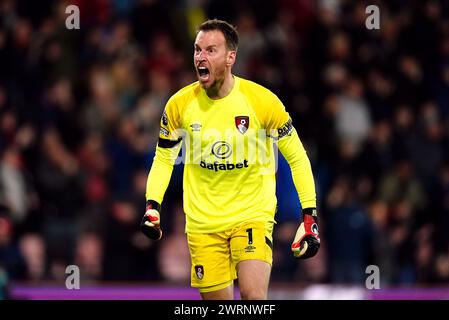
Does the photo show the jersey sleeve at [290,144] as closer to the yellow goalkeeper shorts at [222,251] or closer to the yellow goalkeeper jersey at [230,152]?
the yellow goalkeeper jersey at [230,152]

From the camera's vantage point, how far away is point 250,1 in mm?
16062

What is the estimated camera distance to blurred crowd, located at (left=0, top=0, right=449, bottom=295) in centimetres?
1323

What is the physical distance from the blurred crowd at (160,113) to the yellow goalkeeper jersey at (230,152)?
4180 millimetres

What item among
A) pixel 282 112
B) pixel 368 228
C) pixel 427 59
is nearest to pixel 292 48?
pixel 427 59

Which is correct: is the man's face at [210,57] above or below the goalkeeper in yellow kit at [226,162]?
above

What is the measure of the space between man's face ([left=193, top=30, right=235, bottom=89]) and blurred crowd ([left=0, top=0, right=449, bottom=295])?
444 cm

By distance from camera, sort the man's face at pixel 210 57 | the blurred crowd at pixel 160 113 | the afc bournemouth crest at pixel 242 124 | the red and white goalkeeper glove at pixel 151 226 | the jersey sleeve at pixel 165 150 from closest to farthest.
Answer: the red and white goalkeeper glove at pixel 151 226
the man's face at pixel 210 57
the afc bournemouth crest at pixel 242 124
the jersey sleeve at pixel 165 150
the blurred crowd at pixel 160 113

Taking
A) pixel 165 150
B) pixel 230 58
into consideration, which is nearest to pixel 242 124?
pixel 230 58

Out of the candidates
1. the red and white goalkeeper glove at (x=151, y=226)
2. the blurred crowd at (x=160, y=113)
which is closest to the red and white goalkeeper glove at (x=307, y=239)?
the red and white goalkeeper glove at (x=151, y=226)

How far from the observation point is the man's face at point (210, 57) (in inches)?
320

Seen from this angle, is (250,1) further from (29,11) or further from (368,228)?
(368,228)

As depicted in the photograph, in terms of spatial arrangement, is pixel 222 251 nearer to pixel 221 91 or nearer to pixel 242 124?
pixel 242 124

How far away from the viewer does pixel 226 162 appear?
823cm
